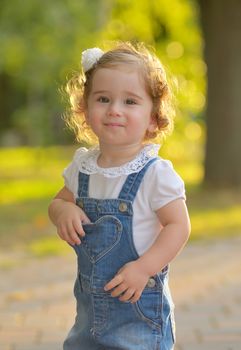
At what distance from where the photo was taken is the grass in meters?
7.97

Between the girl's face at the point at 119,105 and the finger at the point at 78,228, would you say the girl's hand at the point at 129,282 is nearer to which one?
the finger at the point at 78,228

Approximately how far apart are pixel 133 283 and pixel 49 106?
53.7ft

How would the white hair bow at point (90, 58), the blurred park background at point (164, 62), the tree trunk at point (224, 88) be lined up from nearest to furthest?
the white hair bow at point (90, 58) < the blurred park background at point (164, 62) < the tree trunk at point (224, 88)

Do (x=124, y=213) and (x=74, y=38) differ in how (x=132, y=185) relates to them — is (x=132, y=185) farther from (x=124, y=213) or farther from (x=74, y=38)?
(x=74, y=38)

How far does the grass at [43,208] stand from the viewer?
7973 mm

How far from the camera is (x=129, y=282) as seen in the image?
9.23 ft

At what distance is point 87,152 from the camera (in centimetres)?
316

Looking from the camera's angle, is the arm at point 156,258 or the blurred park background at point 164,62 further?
the blurred park background at point 164,62

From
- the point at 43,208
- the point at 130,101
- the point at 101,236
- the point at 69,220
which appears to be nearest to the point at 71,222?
the point at 69,220

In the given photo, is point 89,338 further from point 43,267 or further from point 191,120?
point 191,120

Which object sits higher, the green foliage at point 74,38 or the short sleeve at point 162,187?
the green foliage at point 74,38

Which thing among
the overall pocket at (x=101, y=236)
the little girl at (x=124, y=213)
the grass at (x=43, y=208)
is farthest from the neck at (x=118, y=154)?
the grass at (x=43, y=208)

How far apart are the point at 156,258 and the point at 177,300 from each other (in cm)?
268

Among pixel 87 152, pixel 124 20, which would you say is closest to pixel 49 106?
pixel 124 20
